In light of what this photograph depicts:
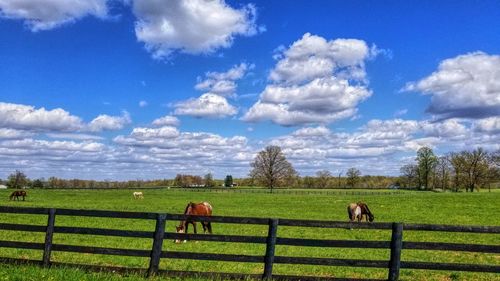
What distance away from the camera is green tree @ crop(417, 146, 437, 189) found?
141875mm

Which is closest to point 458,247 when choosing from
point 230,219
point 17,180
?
point 230,219

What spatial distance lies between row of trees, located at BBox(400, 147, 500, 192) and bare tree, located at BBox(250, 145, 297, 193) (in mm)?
41575

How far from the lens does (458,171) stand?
128500 millimetres

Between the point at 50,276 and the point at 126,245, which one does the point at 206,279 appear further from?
the point at 126,245

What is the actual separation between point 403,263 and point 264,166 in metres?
121

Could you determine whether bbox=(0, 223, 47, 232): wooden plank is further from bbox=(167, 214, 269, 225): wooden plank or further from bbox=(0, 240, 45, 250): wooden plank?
bbox=(167, 214, 269, 225): wooden plank

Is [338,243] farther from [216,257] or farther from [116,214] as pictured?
[116,214]

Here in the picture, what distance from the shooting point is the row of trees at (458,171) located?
412 feet

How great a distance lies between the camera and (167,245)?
21484 mm

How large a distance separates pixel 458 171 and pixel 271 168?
162 ft

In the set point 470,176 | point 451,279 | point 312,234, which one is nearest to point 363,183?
point 470,176

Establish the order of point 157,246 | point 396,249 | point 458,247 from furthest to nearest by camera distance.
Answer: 1. point 157,246
2. point 396,249
3. point 458,247

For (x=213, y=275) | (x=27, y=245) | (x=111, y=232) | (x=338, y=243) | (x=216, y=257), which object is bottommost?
(x=213, y=275)

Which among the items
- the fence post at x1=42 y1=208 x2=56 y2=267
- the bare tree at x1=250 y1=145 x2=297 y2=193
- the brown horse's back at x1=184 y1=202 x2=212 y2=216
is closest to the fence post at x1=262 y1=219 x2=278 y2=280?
the fence post at x1=42 y1=208 x2=56 y2=267
